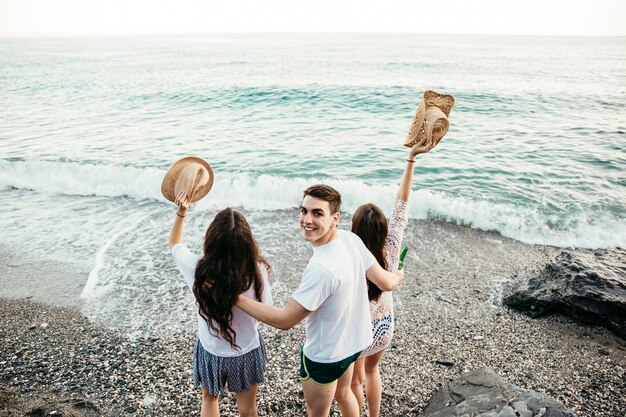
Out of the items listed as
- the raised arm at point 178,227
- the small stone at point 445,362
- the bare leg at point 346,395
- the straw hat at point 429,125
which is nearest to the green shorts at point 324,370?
the bare leg at point 346,395

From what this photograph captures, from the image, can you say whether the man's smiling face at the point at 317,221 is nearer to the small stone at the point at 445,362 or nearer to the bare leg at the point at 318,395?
the bare leg at the point at 318,395

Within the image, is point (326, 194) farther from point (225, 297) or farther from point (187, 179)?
point (187, 179)

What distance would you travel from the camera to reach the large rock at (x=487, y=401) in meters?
3.16

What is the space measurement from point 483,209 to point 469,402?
6.98 meters

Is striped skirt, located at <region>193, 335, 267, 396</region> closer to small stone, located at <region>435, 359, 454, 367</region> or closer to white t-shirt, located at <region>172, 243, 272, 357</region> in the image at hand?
white t-shirt, located at <region>172, 243, 272, 357</region>

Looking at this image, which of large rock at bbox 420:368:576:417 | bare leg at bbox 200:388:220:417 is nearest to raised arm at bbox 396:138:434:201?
large rock at bbox 420:368:576:417

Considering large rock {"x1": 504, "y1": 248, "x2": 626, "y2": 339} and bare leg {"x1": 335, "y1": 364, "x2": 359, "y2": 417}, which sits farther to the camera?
large rock {"x1": 504, "y1": 248, "x2": 626, "y2": 339}

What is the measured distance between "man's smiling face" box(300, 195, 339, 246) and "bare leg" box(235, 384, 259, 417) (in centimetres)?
153

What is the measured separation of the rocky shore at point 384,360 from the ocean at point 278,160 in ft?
2.71

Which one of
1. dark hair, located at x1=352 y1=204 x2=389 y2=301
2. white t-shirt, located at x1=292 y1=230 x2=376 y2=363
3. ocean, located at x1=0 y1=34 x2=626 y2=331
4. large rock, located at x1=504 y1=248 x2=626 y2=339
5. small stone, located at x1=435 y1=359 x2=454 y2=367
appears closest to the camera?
white t-shirt, located at x1=292 y1=230 x2=376 y2=363

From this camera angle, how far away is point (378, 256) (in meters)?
3.02

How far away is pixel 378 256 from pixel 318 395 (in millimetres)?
1046

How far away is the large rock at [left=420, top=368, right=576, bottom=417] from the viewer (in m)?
3.16

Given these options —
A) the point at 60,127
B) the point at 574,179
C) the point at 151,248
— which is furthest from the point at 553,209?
the point at 60,127
